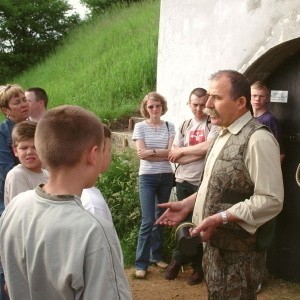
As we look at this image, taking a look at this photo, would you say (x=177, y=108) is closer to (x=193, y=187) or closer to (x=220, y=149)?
(x=193, y=187)

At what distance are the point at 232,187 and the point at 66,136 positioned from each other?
1.44 meters

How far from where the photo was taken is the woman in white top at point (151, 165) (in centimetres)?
511

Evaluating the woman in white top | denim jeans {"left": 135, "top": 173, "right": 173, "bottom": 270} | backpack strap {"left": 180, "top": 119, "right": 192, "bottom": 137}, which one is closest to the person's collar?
backpack strap {"left": 180, "top": 119, "right": 192, "bottom": 137}

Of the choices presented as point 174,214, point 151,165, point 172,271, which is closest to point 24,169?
point 174,214

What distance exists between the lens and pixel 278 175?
2.82m

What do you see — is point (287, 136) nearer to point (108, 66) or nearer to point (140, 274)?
point (140, 274)

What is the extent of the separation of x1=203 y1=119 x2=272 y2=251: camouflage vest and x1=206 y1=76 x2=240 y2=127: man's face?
106 millimetres

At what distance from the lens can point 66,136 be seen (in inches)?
67.4

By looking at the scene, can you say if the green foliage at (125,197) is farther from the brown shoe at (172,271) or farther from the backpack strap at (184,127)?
the backpack strap at (184,127)

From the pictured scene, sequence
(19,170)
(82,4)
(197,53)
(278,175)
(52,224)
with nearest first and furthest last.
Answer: (52,224) < (278,175) < (19,170) < (197,53) < (82,4)

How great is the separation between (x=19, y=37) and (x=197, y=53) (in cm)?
1601

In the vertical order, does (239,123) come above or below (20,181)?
above

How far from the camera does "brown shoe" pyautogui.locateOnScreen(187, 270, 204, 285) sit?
5.06 m

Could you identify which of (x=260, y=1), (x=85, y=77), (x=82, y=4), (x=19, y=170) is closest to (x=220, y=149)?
(x=19, y=170)
